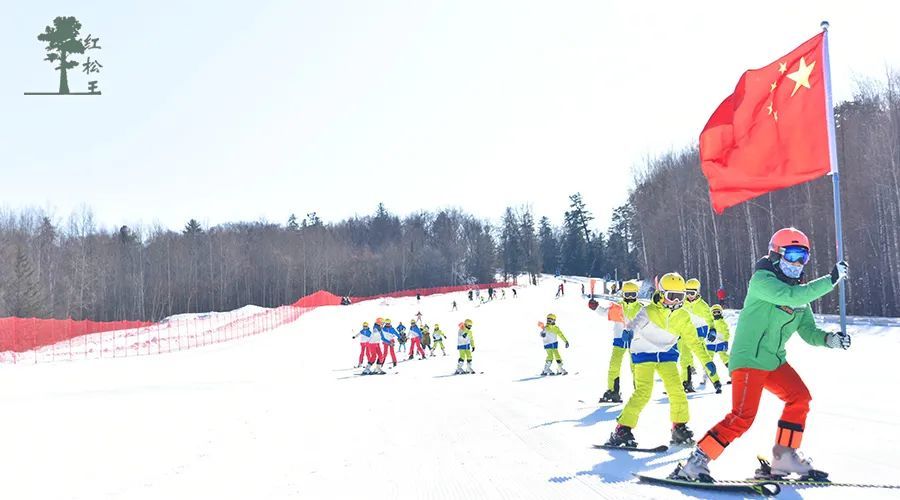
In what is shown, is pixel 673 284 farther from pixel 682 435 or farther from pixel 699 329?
pixel 699 329

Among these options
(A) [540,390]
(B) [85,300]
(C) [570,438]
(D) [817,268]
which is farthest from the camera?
(B) [85,300]

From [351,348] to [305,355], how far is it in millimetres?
3309

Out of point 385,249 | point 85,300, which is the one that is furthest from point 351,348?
point 385,249

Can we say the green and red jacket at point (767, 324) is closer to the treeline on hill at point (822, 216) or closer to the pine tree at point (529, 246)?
the treeline on hill at point (822, 216)

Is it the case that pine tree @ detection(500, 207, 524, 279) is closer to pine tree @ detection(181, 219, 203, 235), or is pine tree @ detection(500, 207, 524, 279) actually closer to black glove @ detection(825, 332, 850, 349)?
pine tree @ detection(181, 219, 203, 235)

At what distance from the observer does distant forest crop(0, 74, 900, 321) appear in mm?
40812

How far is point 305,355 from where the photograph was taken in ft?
110

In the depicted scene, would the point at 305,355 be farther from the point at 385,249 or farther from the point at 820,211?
the point at 385,249

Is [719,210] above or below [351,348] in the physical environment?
above

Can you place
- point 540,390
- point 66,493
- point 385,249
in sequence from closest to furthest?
point 66,493
point 540,390
point 385,249

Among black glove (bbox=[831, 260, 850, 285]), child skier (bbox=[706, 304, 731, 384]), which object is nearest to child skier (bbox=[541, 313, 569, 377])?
child skier (bbox=[706, 304, 731, 384])

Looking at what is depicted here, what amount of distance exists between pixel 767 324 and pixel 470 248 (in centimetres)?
11552

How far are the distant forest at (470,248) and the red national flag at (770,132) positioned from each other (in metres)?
30.6

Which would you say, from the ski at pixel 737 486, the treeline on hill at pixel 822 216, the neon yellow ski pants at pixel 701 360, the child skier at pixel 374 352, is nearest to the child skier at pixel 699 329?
the neon yellow ski pants at pixel 701 360
